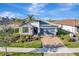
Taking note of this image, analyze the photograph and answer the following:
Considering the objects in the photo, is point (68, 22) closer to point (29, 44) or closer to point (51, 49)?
point (51, 49)

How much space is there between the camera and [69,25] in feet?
11.5

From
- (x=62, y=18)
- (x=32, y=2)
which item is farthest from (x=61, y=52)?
(x=32, y=2)

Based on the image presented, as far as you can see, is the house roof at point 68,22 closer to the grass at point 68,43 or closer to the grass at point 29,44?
the grass at point 68,43

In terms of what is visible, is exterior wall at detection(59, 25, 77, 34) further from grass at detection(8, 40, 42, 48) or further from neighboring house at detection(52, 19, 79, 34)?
grass at detection(8, 40, 42, 48)

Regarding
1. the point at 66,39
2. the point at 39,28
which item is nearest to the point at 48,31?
the point at 39,28

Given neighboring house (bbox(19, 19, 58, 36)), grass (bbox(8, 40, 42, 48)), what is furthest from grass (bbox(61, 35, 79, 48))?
grass (bbox(8, 40, 42, 48))

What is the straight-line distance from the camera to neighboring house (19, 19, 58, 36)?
3.51 meters

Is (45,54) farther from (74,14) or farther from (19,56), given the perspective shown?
(74,14)

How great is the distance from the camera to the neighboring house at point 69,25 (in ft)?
11.5

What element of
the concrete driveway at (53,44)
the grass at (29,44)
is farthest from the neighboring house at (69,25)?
the grass at (29,44)

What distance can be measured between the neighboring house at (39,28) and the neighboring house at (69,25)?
→ 63 millimetres

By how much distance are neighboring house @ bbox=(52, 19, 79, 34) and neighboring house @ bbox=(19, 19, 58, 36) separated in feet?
0.21

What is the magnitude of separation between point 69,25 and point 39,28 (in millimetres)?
316

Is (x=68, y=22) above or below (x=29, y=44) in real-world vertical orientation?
above
